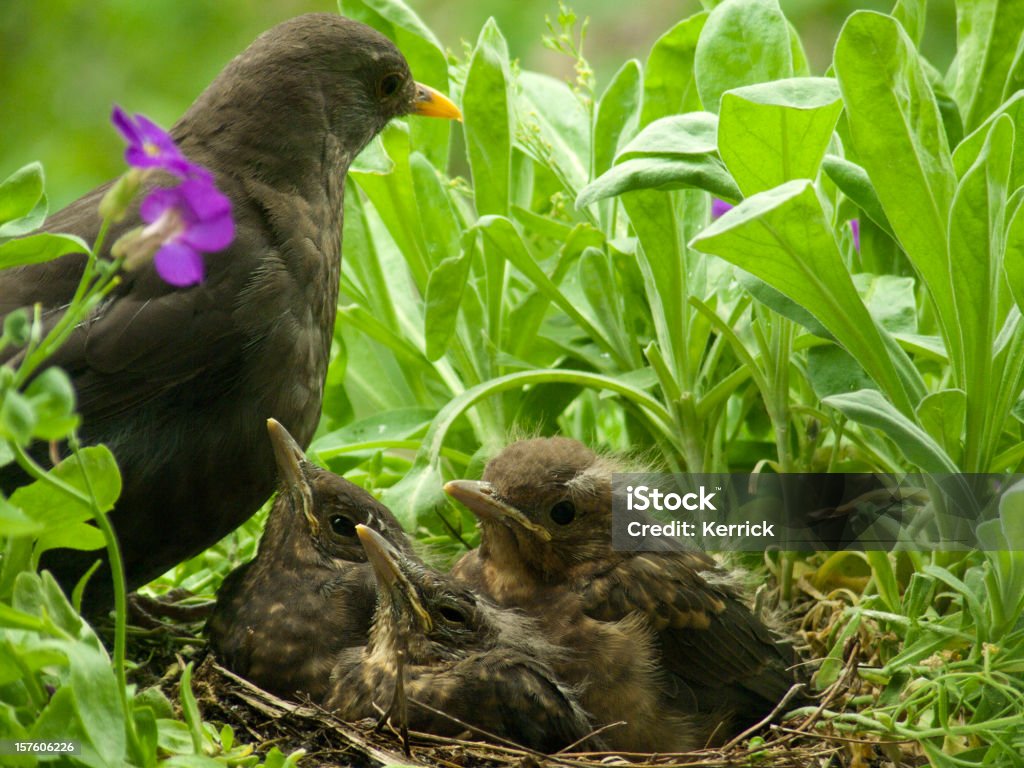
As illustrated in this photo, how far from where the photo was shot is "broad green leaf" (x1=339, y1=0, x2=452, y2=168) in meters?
2.96

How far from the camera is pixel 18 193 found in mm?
1630

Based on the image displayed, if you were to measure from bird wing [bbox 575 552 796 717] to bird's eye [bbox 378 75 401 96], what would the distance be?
3.93ft

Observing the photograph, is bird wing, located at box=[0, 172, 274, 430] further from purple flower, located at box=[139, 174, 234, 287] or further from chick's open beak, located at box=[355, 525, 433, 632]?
purple flower, located at box=[139, 174, 234, 287]

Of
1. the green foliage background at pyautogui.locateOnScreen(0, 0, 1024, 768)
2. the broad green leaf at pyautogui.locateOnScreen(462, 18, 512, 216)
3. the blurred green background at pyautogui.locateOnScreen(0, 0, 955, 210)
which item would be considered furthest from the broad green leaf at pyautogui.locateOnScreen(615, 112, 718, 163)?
the blurred green background at pyautogui.locateOnScreen(0, 0, 955, 210)

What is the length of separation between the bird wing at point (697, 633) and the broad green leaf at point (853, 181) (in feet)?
2.42

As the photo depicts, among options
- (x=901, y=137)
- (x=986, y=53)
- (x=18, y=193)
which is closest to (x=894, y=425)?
(x=901, y=137)

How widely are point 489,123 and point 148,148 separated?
1.46 m

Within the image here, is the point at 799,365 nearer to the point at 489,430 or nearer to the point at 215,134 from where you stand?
the point at 489,430

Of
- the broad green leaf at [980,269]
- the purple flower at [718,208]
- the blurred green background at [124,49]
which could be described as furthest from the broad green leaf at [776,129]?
the blurred green background at [124,49]

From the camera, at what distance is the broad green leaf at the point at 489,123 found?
2.73 m

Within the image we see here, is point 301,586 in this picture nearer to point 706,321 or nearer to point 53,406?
point 706,321

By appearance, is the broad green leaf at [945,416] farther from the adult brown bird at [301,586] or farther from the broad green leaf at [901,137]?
the adult brown bird at [301,586]

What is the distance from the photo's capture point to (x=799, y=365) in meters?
2.61

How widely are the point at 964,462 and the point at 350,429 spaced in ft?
4.31
